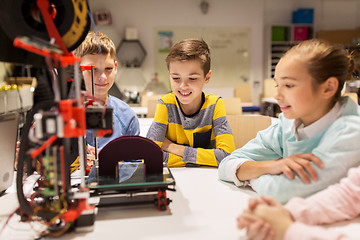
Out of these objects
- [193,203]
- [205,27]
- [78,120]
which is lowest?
[193,203]

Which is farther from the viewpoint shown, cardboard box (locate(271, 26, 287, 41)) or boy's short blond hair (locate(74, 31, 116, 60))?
cardboard box (locate(271, 26, 287, 41))

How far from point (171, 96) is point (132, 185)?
806mm

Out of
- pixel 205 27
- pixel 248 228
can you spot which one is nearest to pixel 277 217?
pixel 248 228

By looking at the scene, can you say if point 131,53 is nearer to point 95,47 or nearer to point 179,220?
point 95,47

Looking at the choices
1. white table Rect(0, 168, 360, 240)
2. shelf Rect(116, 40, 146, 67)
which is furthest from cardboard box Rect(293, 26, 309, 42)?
white table Rect(0, 168, 360, 240)

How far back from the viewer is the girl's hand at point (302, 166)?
2.45 feet

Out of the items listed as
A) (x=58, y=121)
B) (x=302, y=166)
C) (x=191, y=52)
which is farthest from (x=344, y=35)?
(x=58, y=121)

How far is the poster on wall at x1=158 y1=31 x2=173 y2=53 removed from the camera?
6.29 metres

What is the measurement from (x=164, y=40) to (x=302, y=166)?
5.88 metres

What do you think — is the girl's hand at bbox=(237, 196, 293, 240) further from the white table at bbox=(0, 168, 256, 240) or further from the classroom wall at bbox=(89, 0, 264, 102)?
the classroom wall at bbox=(89, 0, 264, 102)

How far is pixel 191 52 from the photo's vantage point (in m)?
1.39

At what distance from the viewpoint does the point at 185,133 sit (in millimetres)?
1431

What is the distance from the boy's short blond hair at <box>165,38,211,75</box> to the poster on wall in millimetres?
4995

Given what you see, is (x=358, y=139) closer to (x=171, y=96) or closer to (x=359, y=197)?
(x=359, y=197)
